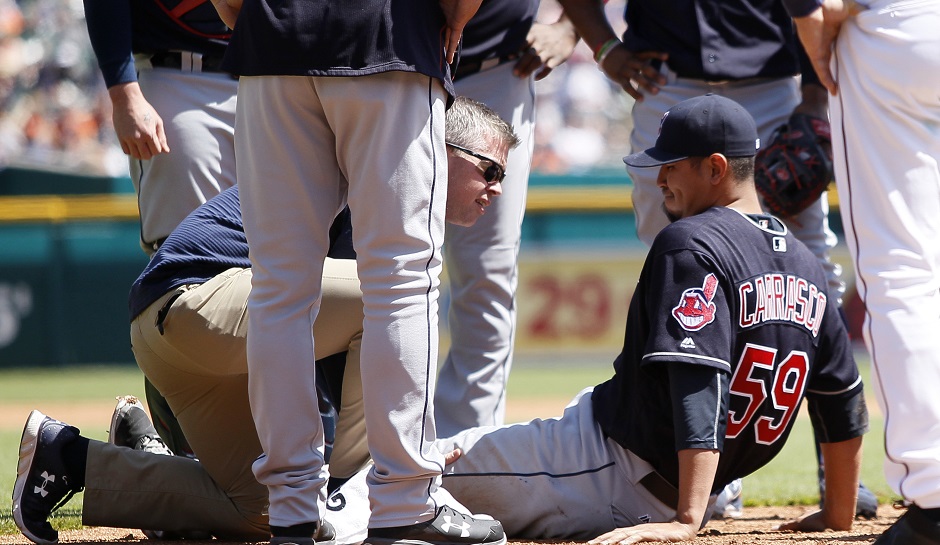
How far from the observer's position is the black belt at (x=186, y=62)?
3.50 meters

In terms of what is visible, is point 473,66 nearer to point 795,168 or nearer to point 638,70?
point 638,70

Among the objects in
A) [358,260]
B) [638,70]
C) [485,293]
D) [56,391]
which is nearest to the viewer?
[358,260]

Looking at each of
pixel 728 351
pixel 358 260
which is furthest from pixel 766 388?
pixel 358 260

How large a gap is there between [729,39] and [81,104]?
956cm

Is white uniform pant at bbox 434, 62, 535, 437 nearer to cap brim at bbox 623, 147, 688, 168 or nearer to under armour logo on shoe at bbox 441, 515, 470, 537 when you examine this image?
cap brim at bbox 623, 147, 688, 168

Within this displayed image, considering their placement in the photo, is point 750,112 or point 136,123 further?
point 750,112

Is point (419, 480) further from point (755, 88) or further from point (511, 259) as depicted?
point (755, 88)

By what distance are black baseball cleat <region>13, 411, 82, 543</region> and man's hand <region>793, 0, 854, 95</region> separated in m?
1.98

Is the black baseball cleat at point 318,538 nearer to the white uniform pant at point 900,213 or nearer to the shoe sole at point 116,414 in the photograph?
the shoe sole at point 116,414

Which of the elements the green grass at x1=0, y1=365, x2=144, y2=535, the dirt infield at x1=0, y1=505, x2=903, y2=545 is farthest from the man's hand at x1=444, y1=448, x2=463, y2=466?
the green grass at x1=0, y1=365, x2=144, y2=535

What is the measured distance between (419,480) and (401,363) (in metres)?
0.25

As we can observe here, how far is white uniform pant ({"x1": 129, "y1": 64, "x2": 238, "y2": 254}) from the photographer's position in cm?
342

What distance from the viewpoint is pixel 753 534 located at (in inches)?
112

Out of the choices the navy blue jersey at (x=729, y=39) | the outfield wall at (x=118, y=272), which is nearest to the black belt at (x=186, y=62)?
the navy blue jersey at (x=729, y=39)
